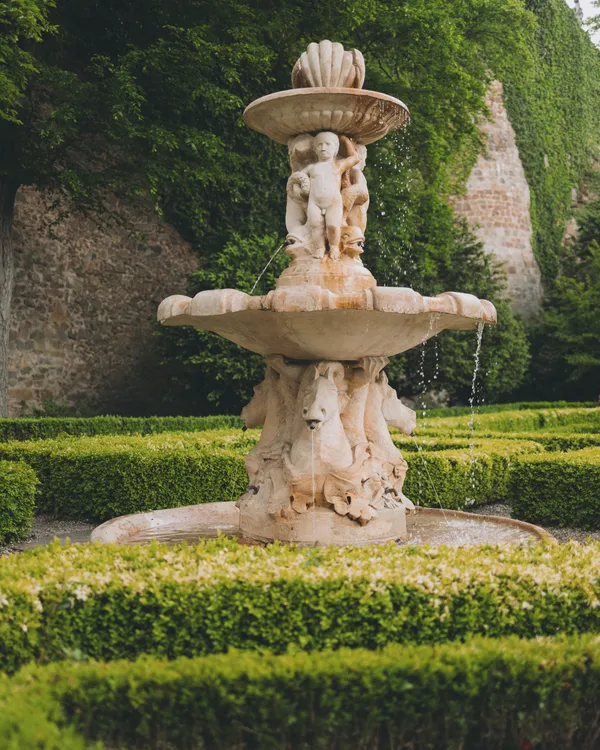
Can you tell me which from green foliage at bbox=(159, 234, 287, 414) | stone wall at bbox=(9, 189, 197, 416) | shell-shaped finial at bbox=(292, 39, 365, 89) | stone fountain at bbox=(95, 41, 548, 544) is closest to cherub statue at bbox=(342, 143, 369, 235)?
stone fountain at bbox=(95, 41, 548, 544)

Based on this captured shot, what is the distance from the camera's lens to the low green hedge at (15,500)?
6930mm

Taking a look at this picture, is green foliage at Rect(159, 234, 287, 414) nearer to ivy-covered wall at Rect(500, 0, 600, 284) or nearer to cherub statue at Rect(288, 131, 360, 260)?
cherub statue at Rect(288, 131, 360, 260)

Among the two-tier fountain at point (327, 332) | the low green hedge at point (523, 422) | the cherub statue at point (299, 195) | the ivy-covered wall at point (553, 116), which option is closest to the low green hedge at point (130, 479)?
the two-tier fountain at point (327, 332)

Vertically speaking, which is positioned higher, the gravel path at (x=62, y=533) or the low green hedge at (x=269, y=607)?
the low green hedge at (x=269, y=607)

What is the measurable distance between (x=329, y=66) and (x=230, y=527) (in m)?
3.45

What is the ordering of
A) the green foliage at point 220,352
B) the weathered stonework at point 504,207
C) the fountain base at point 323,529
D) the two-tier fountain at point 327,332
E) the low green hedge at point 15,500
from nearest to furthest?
the two-tier fountain at point 327,332 < the fountain base at point 323,529 < the low green hedge at point 15,500 < the green foliage at point 220,352 < the weathered stonework at point 504,207

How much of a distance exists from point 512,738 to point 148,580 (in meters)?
1.55

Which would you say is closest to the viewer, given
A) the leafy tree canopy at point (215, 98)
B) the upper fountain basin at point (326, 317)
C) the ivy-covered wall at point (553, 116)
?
the upper fountain basin at point (326, 317)

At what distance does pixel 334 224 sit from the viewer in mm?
5684

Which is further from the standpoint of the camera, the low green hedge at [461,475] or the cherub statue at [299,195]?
the low green hedge at [461,475]

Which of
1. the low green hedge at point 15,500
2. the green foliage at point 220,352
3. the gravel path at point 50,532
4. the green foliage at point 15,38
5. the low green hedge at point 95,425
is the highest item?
the green foliage at point 15,38

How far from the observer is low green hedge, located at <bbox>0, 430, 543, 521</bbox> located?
26.3 ft

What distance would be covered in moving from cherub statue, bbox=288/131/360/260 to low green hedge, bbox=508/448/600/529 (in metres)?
3.47

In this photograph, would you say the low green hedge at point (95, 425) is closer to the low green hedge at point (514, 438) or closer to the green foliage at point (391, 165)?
the green foliage at point (391, 165)
